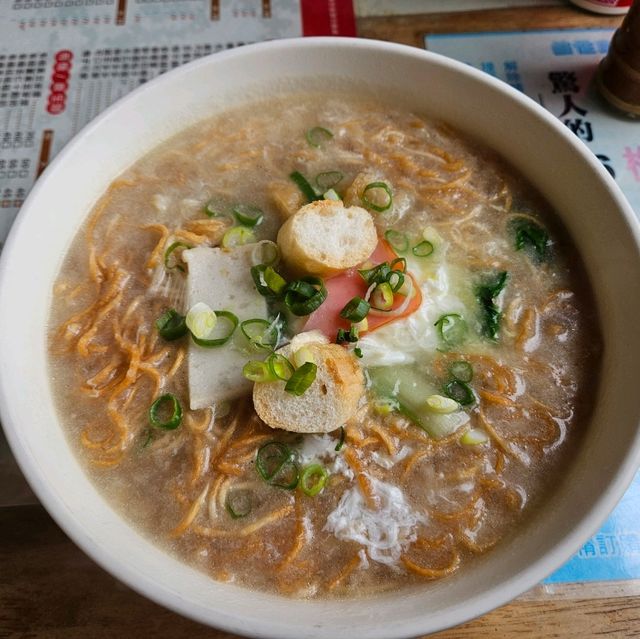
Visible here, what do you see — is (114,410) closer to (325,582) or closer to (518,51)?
(325,582)

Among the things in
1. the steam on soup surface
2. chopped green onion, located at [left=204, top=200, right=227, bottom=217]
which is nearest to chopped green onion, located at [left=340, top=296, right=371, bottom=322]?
the steam on soup surface

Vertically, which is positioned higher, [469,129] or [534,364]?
[469,129]

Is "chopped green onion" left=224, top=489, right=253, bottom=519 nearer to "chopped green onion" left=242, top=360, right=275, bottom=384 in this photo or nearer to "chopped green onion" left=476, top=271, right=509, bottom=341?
"chopped green onion" left=242, top=360, right=275, bottom=384

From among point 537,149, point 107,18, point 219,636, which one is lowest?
point 219,636

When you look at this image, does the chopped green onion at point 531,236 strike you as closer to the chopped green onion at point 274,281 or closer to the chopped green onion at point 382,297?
the chopped green onion at point 382,297

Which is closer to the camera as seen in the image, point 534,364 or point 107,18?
point 534,364

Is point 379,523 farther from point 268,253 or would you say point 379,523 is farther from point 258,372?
point 268,253

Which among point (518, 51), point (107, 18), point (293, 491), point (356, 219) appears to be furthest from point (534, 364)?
point (107, 18)
